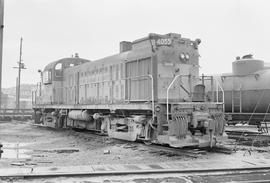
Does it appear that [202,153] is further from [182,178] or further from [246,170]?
[182,178]

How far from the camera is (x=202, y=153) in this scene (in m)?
9.98

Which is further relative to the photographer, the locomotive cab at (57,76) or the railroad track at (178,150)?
the locomotive cab at (57,76)

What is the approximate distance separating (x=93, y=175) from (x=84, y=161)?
1.96 m

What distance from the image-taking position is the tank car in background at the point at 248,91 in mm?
15234

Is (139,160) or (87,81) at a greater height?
(87,81)

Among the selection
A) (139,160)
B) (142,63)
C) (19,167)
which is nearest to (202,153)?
(139,160)

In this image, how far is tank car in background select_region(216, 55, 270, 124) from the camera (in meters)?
15.2

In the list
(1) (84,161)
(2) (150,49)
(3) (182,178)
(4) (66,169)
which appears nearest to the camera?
(3) (182,178)

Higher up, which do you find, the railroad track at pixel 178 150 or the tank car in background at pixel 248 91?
the tank car in background at pixel 248 91

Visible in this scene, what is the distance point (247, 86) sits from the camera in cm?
1583

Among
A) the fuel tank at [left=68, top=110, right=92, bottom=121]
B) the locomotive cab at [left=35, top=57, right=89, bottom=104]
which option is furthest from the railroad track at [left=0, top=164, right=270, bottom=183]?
the locomotive cab at [left=35, top=57, right=89, bottom=104]

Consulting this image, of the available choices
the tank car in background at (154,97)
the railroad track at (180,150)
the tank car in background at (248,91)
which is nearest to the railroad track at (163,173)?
the railroad track at (180,150)

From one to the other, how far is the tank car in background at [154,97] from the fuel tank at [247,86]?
326 centimetres

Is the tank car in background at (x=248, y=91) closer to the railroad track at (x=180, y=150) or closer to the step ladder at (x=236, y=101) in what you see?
the step ladder at (x=236, y=101)
